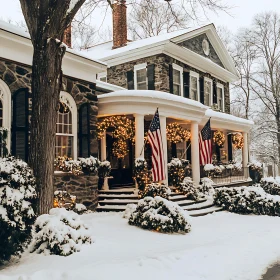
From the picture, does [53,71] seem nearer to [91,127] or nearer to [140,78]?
[91,127]

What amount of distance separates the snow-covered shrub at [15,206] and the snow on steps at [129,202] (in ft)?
17.1

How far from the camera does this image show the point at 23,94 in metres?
8.91

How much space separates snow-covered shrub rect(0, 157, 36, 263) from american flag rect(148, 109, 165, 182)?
5.34 metres

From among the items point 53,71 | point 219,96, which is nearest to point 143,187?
point 53,71

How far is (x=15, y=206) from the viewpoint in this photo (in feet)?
16.7

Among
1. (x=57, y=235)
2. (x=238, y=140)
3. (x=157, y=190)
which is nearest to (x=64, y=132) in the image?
(x=157, y=190)

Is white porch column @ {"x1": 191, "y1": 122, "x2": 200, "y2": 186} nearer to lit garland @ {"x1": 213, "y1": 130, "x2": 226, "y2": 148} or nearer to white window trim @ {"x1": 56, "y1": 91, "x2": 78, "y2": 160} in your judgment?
white window trim @ {"x1": 56, "y1": 91, "x2": 78, "y2": 160}

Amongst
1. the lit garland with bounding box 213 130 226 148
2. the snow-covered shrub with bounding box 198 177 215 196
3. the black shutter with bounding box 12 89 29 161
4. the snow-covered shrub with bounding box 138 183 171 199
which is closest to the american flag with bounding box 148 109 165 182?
the snow-covered shrub with bounding box 138 183 171 199

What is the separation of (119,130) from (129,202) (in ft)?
10.5

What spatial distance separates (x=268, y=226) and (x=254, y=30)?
1035 inches

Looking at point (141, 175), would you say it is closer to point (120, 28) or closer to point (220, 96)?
point (120, 28)

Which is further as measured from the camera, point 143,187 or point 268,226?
point 143,187

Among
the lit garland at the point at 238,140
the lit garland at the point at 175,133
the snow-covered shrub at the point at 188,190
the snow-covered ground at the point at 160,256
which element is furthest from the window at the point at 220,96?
the snow-covered ground at the point at 160,256

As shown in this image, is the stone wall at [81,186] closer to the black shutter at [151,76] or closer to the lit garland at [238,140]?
the black shutter at [151,76]
